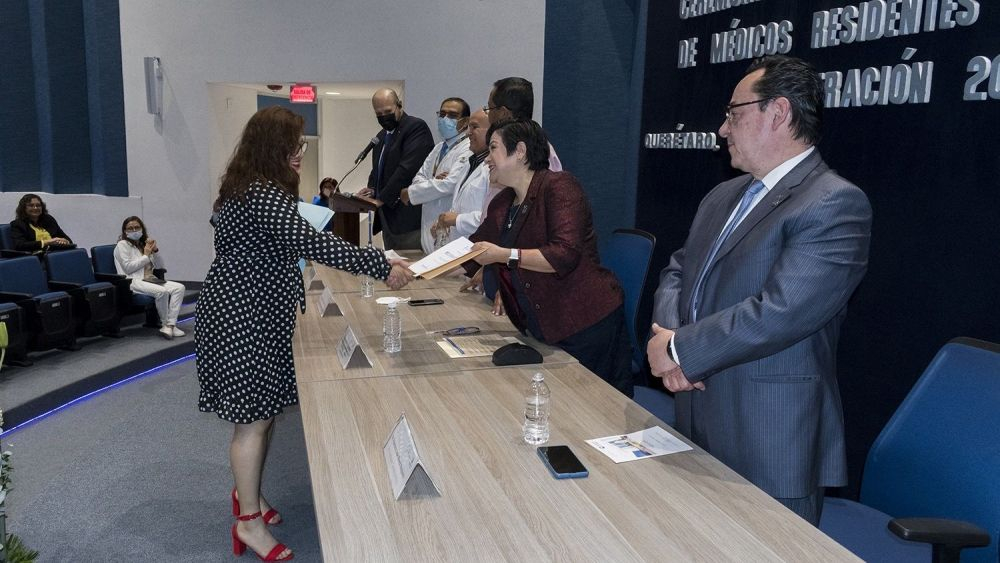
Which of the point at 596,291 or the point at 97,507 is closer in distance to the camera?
the point at 596,291

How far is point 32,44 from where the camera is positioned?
8164 millimetres

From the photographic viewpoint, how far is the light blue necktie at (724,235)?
186 centimetres

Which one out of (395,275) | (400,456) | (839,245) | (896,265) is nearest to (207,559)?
(395,275)

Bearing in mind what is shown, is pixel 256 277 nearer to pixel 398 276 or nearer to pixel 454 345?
pixel 398 276

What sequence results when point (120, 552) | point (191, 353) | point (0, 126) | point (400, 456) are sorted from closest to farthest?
point (400, 456), point (120, 552), point (191, 353), point (0, 126)

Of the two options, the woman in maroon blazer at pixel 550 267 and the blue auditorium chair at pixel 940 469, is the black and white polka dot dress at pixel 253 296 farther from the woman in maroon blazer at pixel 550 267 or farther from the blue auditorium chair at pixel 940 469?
the blue auditorium chair at pixel 940 469

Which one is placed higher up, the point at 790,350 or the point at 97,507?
the point at 790,350

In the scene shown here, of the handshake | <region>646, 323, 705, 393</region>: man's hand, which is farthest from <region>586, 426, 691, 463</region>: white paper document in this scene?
the handshake

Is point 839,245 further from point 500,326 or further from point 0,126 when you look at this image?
point 0,126

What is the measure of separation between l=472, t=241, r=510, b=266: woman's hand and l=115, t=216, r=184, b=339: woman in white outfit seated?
14.0 ft

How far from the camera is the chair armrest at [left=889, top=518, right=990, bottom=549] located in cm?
141

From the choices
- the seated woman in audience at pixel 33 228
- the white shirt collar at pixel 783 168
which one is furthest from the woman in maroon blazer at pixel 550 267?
the seated woman in audience at pixel 33 228

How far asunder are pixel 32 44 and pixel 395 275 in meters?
7.65

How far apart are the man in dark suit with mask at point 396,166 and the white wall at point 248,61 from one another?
1723 millimetres
